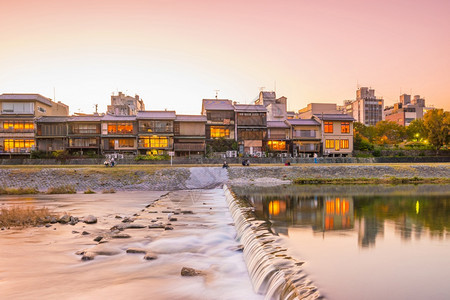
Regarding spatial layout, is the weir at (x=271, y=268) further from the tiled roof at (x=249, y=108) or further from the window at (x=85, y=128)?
the window at (x=85, y=128)

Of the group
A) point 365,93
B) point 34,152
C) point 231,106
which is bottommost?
point 34,152

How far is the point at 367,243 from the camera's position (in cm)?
1185

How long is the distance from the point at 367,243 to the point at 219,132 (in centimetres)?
4650

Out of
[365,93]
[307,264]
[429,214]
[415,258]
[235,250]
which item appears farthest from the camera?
[365,93]

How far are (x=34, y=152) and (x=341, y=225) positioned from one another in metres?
48.0

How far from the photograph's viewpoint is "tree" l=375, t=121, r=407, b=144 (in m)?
77.3

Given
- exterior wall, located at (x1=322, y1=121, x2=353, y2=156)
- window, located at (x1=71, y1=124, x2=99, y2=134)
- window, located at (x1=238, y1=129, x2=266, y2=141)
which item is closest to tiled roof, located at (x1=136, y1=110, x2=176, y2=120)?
window, located at (x1=71, y1=124, x2=99, y2=134)

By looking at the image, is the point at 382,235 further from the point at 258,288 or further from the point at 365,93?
the point at 365,93

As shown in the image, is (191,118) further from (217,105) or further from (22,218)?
(22,218)

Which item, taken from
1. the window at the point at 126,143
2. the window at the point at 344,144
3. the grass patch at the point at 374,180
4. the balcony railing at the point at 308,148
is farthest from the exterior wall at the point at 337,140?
the window at the point at 126,143

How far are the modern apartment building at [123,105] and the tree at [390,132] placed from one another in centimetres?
5713

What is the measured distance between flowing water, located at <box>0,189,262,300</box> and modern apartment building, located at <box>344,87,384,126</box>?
12628 centimetres

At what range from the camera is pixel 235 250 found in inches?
459

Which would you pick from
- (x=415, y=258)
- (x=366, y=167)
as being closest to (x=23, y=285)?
(x=415, y=258)
